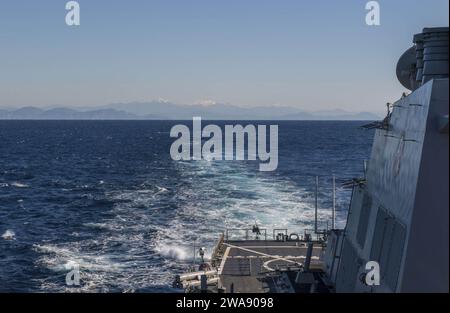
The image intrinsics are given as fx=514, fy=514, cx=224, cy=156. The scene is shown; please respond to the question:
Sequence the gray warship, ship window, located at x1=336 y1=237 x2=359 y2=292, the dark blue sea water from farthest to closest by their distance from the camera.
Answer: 1. the dark blue sea water
2. ship window, located at x1=336 y1=237 x2=359 y2=292
3. the gray warship

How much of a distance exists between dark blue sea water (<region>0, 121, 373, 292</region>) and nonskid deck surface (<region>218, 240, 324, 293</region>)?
289 inches

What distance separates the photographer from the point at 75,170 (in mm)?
119875

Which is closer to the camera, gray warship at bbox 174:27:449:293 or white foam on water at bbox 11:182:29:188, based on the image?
gray warship at bbox 174:27:449:293

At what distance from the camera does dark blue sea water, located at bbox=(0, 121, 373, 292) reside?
1715 inches

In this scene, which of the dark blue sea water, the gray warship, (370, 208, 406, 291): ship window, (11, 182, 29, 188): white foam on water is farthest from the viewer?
(11, 182, 29, 188): white foam on water

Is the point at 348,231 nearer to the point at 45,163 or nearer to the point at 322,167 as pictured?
the point at 322,167

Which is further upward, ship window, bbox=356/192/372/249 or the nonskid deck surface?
ship window, bbox=356/192/372/249

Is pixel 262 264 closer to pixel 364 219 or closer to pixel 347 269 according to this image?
pixel 347 269

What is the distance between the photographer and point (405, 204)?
13680 mm

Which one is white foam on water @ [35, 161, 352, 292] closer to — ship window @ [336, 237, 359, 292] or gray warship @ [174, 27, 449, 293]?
gray warship @ [174, 27, 449, 293]

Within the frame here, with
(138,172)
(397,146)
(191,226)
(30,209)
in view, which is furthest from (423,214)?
(138,172)

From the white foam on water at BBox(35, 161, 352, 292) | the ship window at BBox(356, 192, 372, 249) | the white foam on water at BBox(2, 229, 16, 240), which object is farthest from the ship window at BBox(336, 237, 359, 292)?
the white foam on water at BBox(2, 229, 16, 240)

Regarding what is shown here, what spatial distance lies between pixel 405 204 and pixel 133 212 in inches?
2201
